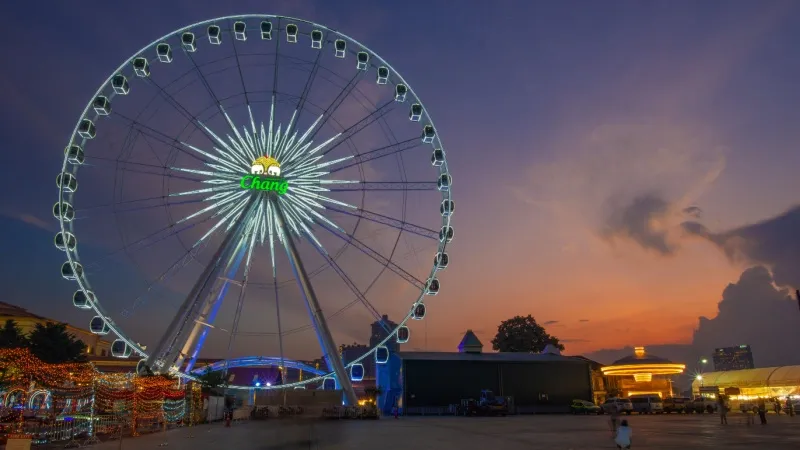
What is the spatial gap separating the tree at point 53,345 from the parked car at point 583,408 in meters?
45.0

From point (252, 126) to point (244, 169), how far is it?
286cm

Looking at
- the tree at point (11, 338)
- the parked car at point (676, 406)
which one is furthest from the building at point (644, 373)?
the tree at point (11, 338)

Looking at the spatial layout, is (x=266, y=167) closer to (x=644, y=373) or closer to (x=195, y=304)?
(x=195, y=304)

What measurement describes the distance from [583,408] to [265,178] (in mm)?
36645

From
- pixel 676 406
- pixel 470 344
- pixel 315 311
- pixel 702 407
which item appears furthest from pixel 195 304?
pixel 702 407

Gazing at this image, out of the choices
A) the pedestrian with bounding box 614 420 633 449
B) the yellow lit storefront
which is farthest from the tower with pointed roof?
the pedestrian with bounding box 614 420 633 449

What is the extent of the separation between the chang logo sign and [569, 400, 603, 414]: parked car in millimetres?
35028

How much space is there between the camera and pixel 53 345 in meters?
44.9

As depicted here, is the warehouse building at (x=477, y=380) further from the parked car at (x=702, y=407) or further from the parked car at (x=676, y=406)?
the parked car at (x=702, y=407)

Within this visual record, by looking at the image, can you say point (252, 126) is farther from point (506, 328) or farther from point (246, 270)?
point (506, 328)

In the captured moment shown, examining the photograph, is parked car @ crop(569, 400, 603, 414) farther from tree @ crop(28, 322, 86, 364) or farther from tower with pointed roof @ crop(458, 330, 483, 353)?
tree @ crop(28, 322, 86, 364)

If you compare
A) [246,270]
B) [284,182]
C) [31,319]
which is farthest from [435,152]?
[31,319]

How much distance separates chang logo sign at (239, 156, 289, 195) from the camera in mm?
35438

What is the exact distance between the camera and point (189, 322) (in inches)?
1396
